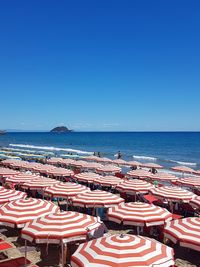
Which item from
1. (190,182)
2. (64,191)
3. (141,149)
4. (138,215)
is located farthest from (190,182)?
(141,149)

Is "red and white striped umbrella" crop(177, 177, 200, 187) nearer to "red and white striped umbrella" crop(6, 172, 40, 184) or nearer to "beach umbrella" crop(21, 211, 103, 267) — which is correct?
"red and white striped umbrella" crop(6, 172, 40, 184)

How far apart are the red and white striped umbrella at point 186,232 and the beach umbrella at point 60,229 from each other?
2066 millimetres

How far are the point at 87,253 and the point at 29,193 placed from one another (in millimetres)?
10679

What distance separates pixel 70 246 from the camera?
9.55 meters

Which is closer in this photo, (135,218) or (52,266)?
(52,266)

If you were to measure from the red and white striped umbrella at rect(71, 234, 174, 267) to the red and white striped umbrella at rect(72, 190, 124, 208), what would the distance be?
4.75m

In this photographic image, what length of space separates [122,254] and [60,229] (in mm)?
2319

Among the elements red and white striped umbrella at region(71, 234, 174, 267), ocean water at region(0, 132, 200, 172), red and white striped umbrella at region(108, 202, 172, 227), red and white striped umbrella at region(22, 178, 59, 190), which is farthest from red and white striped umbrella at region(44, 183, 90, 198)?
ocean water at region(0, 132, 200, 172)

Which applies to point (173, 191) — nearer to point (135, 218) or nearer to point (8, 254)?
point (135, 218)

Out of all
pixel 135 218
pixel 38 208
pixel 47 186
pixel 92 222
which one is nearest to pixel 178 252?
pixel 135 218

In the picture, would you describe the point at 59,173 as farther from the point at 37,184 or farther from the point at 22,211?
the point at 22,211

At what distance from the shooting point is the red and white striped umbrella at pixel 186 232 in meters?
7.92

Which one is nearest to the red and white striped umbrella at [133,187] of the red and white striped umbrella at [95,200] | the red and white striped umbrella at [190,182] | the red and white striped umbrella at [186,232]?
the red and white striped umbrella at [95,200]

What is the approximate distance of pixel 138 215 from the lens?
9.78 metres
